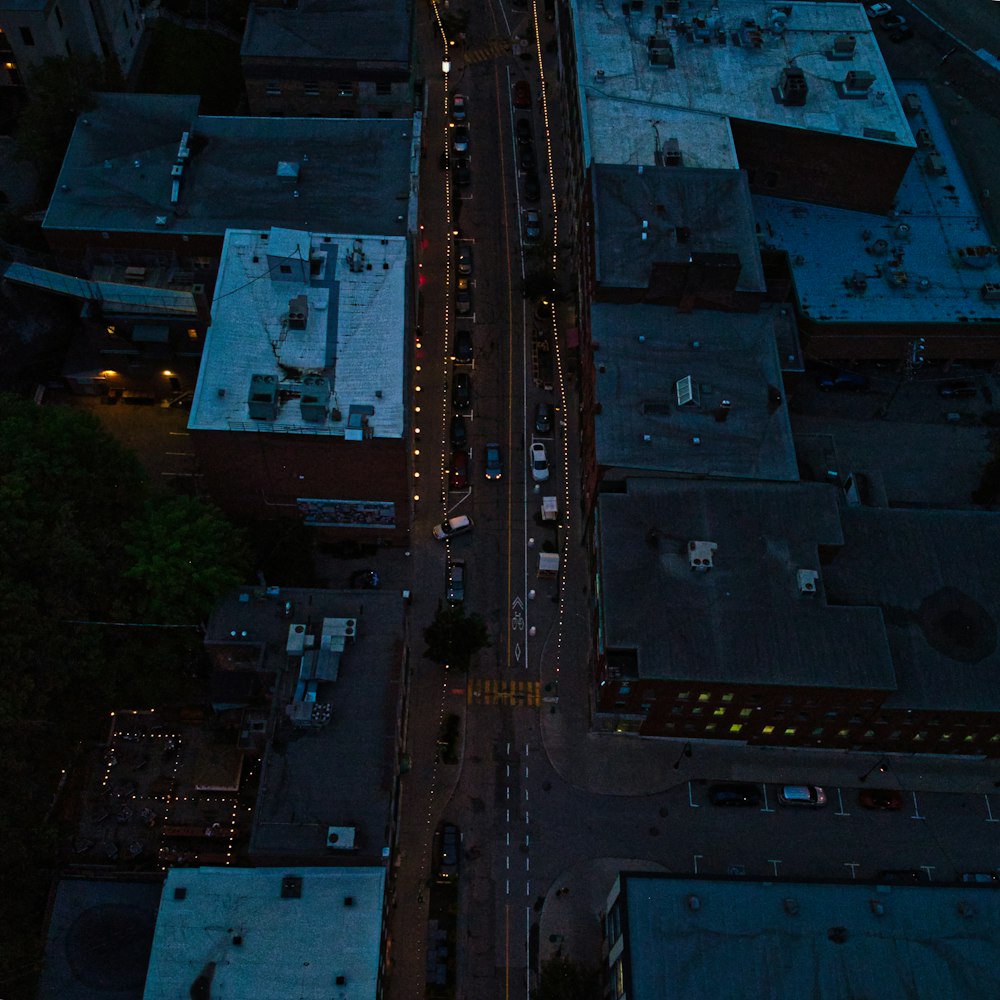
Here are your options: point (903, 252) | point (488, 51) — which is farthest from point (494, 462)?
point (488, 51)

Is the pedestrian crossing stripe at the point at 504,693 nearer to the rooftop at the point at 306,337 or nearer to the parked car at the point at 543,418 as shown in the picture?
the rooftop at the point at 306,337

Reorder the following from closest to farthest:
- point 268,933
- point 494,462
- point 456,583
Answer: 1. point 268,933
2. point 456,583
3. point 494,462

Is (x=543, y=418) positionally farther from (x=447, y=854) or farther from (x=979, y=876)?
(x=979, y=876)

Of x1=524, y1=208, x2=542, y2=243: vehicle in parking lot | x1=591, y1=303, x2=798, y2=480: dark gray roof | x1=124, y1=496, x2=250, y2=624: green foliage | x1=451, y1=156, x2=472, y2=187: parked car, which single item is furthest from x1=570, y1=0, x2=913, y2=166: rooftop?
x1=124, y1=496, x2=250, y2=624: green foliage

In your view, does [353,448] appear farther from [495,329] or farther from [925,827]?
[925,827]

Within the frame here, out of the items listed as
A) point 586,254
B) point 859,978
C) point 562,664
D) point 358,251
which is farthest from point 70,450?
point 859,978

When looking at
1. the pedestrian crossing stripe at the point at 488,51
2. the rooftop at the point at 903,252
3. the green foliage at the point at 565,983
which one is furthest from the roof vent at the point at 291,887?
the pedestrian crossing stripe at the point at 488,51
